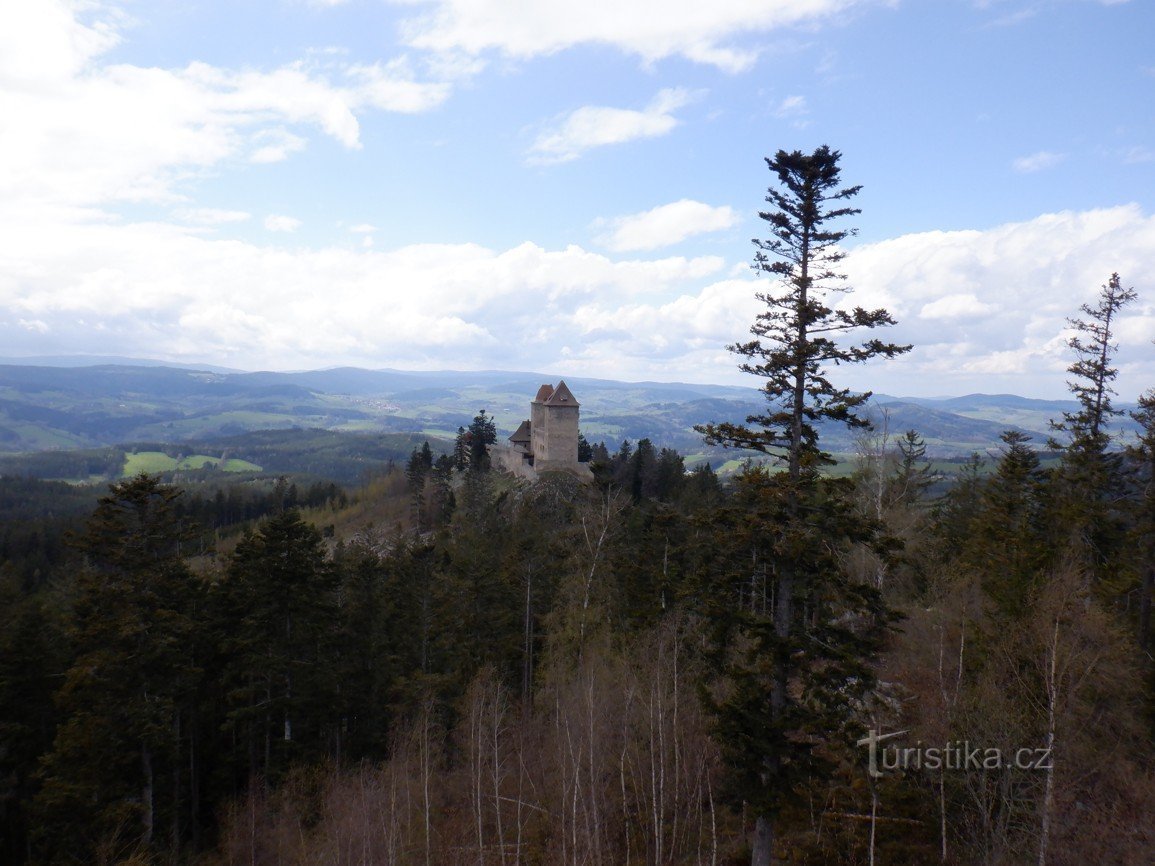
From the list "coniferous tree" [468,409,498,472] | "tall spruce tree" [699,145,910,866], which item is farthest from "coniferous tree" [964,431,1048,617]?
"coniferous tree" [468,409,498,472]

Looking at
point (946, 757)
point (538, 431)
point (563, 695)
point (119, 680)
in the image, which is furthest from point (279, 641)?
point (538, 431)

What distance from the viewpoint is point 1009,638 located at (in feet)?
60.6

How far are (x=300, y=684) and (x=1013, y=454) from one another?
34.7 metres

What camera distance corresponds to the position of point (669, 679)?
2064 centimetres

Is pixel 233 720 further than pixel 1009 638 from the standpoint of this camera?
Yes

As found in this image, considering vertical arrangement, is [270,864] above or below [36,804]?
below

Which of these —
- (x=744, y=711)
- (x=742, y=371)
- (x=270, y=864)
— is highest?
(x=742, y=371)

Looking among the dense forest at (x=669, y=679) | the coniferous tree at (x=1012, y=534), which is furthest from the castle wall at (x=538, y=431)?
the coniferous tree at (x=1012, y=534)

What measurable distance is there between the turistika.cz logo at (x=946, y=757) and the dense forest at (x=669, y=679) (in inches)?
4.2

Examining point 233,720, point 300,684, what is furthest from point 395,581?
point 233,720

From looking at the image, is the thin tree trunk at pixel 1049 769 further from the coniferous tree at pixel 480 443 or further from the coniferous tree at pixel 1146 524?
the coniferous tree at pixel 480 443

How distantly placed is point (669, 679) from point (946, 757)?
7619 mm

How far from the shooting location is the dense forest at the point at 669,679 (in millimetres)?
13469

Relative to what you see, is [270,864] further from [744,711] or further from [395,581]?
[744,711]
